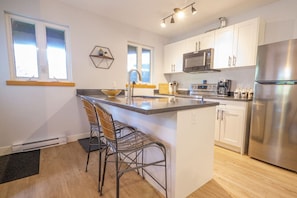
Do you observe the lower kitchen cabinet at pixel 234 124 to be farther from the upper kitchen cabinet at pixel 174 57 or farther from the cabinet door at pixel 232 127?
the upper kitchen cabinet at pixel 174 57

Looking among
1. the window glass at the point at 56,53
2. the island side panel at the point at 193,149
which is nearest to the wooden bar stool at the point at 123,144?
Answer: the island side panel at the point at 193,149

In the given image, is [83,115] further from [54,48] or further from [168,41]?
[168,41]

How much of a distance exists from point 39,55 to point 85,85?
34.1 inches

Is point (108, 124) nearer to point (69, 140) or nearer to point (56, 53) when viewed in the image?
point (69, 140)

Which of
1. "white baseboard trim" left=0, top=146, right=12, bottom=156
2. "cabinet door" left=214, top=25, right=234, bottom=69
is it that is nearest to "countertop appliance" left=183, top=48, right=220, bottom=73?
"cabinet door" left=214, top=25, right=234, bottom=69

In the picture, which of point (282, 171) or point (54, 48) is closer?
point (282, 171)

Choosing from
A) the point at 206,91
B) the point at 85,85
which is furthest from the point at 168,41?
the point at 85,85

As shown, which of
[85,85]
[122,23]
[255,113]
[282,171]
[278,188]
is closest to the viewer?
[278,188]

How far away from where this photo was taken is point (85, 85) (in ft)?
9.42

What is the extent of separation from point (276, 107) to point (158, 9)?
2414mm

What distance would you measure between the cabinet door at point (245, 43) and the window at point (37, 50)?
307cm

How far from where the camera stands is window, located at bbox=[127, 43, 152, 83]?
3.58 meters

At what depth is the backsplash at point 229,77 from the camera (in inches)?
105

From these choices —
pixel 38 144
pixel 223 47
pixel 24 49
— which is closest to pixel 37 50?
pixel 24 49
